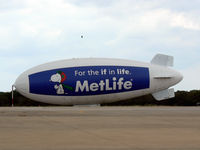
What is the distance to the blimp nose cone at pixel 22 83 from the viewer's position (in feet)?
181

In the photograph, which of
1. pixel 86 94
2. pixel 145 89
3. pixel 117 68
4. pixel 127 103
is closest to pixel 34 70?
pixel 86 94

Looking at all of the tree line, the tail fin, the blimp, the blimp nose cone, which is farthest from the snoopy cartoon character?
the tree line

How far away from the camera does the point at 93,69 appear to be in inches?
2146

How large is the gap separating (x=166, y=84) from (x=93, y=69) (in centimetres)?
1186

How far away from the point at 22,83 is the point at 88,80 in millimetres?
9688

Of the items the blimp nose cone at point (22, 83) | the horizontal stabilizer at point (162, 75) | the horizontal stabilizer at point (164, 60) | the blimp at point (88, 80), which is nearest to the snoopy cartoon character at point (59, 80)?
the blimp at point (88, 80)

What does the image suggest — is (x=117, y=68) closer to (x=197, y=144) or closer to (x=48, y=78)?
(x=48, y=78)

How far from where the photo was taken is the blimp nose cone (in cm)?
5509

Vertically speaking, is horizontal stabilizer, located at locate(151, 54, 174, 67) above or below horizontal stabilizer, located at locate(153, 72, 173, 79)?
above

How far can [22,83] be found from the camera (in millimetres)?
55438

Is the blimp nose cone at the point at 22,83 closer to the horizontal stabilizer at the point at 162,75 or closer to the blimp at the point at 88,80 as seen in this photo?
the blimp at the point at 88,80

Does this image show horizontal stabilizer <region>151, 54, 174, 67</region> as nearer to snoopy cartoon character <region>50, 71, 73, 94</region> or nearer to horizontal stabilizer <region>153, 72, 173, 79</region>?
horizontal stabilizer <region>153, 72, 173, 79</region>

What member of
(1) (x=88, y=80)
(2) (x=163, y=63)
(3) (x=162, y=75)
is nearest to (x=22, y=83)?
(1) (x=88, y=80)

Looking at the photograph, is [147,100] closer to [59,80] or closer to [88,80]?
[88,80]
